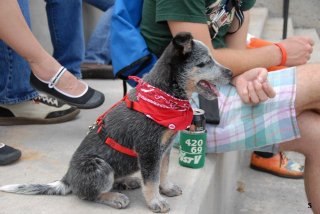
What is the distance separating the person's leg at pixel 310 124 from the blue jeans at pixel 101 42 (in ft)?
7.43

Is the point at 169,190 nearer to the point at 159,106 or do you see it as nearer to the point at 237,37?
the point at 159,106

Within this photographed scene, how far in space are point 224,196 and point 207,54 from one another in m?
1.26

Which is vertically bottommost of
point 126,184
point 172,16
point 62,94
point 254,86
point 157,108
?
point 126,184

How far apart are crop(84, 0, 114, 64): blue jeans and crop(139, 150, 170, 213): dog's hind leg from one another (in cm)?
246

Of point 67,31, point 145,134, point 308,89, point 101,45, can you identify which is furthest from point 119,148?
point 101,45

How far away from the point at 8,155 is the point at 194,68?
96 cm

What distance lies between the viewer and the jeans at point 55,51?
2.64 metres

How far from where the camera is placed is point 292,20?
6.52 m

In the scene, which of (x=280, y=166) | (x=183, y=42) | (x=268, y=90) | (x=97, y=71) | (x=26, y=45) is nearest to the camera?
(x=183, y=42)

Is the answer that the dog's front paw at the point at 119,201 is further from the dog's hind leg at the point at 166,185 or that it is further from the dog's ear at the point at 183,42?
the dog's ear at the point at 183,42

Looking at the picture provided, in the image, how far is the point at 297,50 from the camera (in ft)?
8.16

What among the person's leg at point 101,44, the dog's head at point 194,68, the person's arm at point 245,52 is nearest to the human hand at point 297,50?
the person's arm at point 245,52

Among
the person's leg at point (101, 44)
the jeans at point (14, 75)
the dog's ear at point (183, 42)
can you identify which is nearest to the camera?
the dog's ear at point (183, 42)

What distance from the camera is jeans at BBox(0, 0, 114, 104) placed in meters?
2.64
